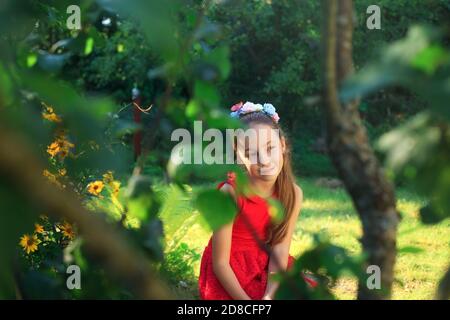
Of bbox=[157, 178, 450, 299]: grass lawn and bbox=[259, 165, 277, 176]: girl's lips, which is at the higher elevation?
bbox=[259, 165, 277, 176]: girl's lips

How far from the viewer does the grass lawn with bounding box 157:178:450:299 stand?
3973mm

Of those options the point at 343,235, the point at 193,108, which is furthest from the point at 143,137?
the point at 343,235

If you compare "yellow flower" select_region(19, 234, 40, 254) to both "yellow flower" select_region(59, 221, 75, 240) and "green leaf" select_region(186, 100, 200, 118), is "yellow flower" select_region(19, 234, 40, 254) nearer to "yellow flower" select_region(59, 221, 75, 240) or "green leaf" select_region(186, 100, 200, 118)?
"yellow flower" select_region(59, 221, 75, 240)

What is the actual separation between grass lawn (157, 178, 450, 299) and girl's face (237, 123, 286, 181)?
0.30m

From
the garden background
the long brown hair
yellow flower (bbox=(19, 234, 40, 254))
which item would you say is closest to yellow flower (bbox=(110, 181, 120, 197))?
yellow flower (bbox=(19, 234, 40, 254))

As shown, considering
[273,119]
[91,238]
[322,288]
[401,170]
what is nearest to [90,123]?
[91,238]

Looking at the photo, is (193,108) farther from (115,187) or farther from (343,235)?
(343,235)

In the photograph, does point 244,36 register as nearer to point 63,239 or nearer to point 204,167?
point 63,239

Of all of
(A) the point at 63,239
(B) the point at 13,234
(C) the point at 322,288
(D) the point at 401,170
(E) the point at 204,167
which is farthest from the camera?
(A) the point at 63,239

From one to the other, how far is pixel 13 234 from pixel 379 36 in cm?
890

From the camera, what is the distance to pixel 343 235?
5711 millimetres

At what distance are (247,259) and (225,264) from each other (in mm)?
271

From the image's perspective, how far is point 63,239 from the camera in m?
3.30

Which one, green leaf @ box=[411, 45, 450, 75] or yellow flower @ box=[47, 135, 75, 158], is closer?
green leaf @ box=[411, 45, 450, 75]
